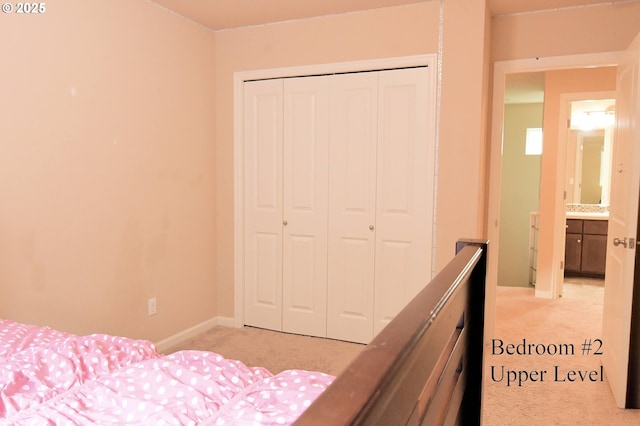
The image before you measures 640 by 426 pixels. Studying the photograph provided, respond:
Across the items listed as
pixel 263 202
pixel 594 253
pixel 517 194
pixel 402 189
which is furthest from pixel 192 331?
pixel 594 253

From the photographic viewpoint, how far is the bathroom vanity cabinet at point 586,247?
19.1ft

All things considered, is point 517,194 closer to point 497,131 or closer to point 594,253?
point 594,253

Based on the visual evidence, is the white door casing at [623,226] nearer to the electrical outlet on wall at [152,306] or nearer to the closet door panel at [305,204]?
the closet door panel at [305,204]

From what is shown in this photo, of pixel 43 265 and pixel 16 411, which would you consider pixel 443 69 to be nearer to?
pixel 43 265

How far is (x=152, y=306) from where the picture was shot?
3203 millimetres

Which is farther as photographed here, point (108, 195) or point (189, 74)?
point (189, 74)

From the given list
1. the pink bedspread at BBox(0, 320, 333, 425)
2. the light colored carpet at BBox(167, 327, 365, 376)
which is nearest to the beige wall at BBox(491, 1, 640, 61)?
the light colored carpet at BBox(167, 327, 365, 376)

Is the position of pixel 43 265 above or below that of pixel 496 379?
above

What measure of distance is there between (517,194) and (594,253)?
1.19 m

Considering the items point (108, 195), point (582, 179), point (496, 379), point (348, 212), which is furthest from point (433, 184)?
point (582, 179)

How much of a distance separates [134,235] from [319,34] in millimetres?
1965

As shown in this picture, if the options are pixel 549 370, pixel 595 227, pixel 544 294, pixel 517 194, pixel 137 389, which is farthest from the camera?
pixel 517 194

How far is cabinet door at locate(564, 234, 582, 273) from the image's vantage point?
5.94m

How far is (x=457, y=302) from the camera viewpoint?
3.98 ft
